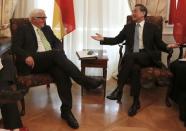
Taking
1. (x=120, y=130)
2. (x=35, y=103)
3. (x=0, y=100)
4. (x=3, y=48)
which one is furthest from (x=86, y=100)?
(x=0, y=100)

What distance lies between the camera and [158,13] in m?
4.22

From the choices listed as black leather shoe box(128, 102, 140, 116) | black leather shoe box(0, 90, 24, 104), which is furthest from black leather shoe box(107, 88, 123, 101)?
black leather shoe box(0, 90, 24, 104)

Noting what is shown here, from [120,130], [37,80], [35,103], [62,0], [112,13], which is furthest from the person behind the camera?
[112,13]

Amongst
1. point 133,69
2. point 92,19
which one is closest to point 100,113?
point 133,69

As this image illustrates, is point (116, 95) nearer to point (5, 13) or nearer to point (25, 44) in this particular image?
point (25, 44)

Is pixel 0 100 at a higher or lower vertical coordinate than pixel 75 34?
lower

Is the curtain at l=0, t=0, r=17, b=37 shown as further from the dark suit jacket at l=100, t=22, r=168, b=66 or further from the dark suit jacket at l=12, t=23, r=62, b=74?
the dark suit jacket at l=100, t=22, r=168, b=66

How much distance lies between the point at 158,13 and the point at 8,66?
7.70 ft

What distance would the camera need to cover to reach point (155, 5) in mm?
4195

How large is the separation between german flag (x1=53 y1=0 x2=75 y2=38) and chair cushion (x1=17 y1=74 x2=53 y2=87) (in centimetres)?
103

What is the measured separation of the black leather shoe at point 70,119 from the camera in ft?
9.78

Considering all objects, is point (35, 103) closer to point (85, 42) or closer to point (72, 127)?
point (72, 127)

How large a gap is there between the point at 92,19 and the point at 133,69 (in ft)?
4.34

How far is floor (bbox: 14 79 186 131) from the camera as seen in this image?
3.01 m
